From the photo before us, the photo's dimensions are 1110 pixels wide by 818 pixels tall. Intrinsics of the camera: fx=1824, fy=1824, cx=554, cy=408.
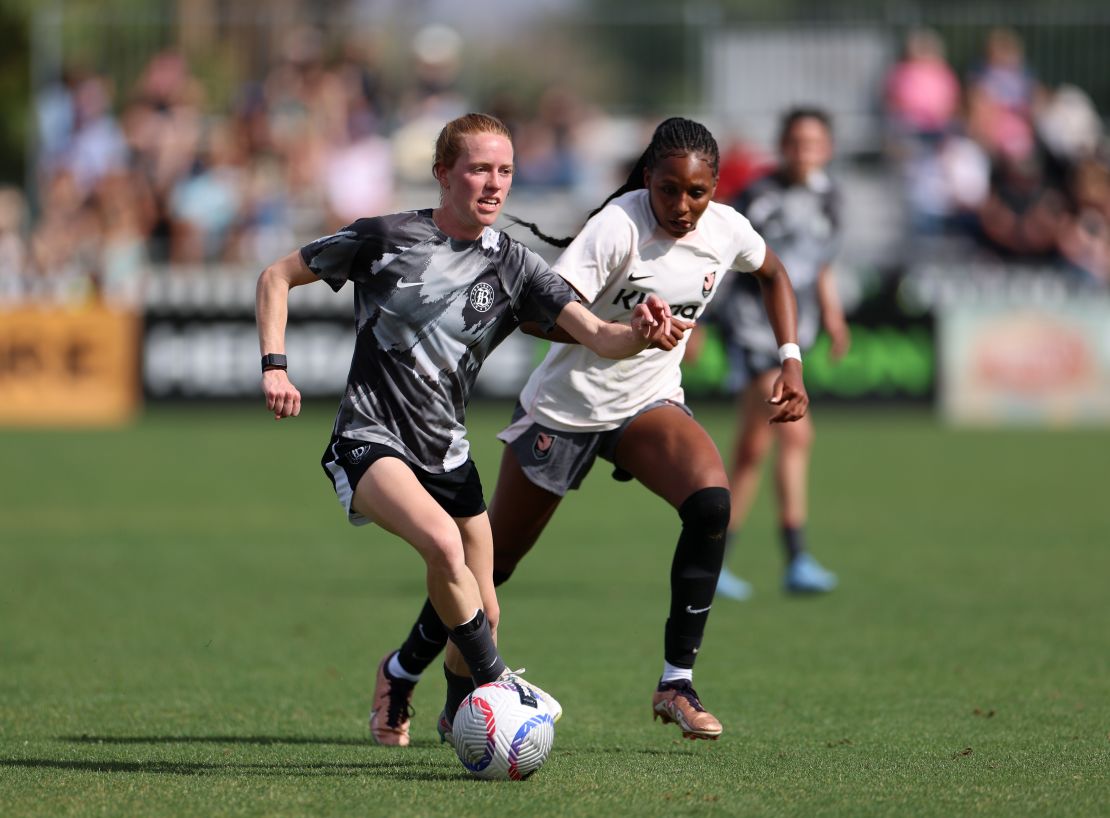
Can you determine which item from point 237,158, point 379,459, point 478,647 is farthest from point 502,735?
point 237,158

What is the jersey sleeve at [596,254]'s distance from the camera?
245 inches

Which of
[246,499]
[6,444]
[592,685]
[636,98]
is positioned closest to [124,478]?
[246,499]

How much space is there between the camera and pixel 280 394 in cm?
550

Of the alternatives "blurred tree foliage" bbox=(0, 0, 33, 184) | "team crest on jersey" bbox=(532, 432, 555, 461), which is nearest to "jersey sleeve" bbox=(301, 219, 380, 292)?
"team crest on jersey" bbox=(532, 432, 555, 461)

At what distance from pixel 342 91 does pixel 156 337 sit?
539 centimetres

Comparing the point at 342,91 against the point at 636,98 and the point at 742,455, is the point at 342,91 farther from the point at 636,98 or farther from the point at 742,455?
the point at 742,455

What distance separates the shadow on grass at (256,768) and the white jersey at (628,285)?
1420 mm

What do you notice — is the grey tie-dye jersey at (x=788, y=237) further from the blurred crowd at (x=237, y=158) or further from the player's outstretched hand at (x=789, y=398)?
the blurred crowd at (x=237, y=158)

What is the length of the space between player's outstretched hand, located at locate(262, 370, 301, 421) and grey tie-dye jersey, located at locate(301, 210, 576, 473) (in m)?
0.23

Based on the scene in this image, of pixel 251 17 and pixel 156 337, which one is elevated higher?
pixel 251 17

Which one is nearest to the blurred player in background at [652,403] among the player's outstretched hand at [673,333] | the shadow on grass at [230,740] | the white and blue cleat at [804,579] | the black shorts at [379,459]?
the shadow on grass at [230,740]

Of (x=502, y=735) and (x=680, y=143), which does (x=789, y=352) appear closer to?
(x=680, y=143)

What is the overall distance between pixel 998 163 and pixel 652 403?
17.3 metres

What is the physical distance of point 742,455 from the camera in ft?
32.9
